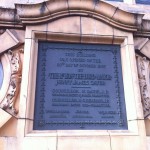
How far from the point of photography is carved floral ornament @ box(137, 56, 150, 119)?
5095mm

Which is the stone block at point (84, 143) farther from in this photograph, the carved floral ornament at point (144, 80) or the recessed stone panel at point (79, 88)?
the carved floral ornament at point (144, 80)

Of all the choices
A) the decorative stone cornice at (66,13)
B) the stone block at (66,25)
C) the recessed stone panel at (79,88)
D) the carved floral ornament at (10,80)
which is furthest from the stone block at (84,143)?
the decorative stone cornice at (66,13)

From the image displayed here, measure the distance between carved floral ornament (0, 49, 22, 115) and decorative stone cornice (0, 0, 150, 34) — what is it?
2.67ft

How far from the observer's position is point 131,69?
17.0 feet

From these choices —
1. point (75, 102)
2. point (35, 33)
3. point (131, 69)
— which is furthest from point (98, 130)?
point (35, 33)

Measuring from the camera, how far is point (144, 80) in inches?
212

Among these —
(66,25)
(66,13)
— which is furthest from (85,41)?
(66,13)

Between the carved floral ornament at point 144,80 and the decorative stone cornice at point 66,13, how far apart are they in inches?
33.2

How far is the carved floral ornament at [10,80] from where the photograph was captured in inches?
182

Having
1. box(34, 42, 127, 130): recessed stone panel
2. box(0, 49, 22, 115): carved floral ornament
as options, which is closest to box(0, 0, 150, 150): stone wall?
box(0, 49, 22, 115): carved floral ornament

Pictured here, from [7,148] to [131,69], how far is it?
3130 millimetres

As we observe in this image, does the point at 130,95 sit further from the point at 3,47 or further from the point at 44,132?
the point at 3,47

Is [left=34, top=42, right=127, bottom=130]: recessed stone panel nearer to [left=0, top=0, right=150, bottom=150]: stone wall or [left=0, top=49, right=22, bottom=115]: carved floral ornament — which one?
[left=0, top=0, right=150, bottom=150]: stone wall

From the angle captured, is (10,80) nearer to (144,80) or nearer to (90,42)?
(90,42)
